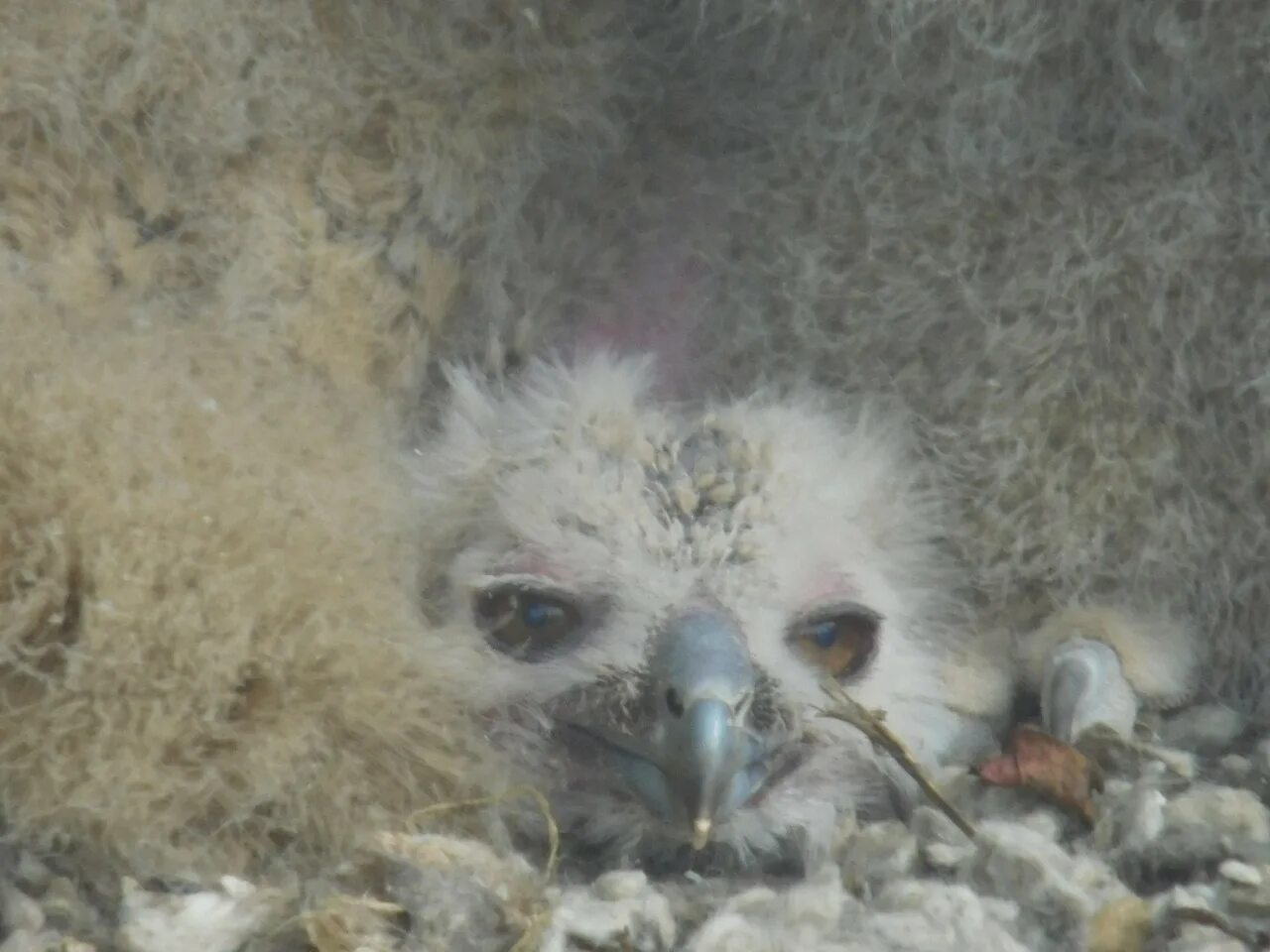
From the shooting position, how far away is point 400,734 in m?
1.47

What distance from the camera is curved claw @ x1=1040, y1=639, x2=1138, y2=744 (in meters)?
1.69

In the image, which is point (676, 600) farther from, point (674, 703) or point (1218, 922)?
point (1218, 922)

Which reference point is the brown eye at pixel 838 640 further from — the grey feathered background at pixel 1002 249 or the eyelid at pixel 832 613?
the grey feathered background at pixel 1002 249

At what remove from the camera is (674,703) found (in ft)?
4.98

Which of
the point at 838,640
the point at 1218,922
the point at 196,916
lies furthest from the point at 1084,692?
the point at 196,916

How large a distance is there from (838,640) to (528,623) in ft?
0.99

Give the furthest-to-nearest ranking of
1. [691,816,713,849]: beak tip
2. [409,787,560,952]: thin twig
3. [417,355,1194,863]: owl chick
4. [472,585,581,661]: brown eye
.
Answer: [472,585,581,661]: brown eye → [417,355,1194,863]: owl chick → [691,816,713,849]: beak tip → [409,787,560,952]: thin twig

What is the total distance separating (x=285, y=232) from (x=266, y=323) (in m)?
0.10

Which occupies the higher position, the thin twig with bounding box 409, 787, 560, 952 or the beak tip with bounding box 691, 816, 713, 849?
the beak tip with bounding box 691, 816, 713, 849

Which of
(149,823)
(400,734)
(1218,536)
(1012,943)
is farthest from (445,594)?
(1218,536)

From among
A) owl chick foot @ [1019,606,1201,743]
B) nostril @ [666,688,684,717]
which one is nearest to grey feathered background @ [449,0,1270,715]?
owl chick foot @ [1019,606,1201,743]

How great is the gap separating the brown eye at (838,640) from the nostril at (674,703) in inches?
8.3

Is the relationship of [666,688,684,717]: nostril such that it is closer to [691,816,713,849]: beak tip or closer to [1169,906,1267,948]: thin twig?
[691,816,713,849]: beak tip

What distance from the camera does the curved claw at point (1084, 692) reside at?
66.4 inches
